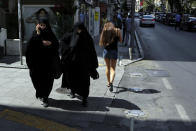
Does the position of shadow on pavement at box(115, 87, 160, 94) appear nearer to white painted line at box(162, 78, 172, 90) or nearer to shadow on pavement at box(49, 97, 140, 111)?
white painted line at box(162, 78, 172, 90)

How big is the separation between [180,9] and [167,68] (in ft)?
163

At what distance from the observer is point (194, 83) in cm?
824

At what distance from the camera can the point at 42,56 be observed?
5848 mm

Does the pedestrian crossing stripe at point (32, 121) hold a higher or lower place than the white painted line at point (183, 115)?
higher

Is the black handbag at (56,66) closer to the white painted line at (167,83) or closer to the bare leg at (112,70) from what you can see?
the bare leg at (112,70)

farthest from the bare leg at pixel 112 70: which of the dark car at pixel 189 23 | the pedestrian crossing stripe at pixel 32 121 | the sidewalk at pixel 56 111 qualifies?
the dark car at pixel 189 23

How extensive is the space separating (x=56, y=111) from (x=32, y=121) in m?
0.68

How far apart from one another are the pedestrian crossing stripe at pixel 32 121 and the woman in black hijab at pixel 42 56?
67 cm

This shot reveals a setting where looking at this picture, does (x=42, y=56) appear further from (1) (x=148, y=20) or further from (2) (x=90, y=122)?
(1) (x=148, y=20)

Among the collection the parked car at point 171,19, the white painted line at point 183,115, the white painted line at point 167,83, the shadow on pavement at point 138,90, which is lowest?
the white painted line at point 183,115

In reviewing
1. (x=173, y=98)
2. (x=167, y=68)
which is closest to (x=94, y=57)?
Answer: (x=173, y=98)

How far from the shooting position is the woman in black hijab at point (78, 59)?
19.0 feet

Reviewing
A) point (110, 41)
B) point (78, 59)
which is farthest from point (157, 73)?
point (78, 59)

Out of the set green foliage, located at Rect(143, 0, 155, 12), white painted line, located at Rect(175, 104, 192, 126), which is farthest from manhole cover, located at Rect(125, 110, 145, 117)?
green foliage, located at Rect(143, 0, 155, 12)
